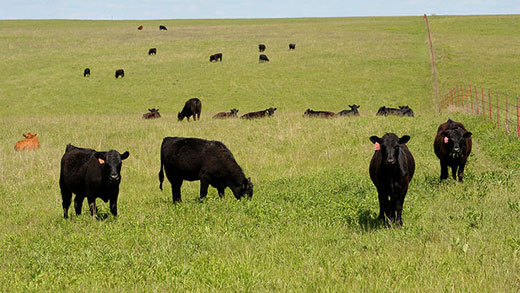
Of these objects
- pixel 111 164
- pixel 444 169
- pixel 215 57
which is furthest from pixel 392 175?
pixel 215 57

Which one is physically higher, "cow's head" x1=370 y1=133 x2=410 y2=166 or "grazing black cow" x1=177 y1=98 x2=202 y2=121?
"cow's head" x1=370 y1=133 x2=410 y2=166

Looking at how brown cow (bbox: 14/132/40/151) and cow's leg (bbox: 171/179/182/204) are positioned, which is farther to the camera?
brown cow (bbox: 14/132/40/151)

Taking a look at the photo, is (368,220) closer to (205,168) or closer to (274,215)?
(274,215)

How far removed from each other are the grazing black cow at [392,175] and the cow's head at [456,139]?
2.90m

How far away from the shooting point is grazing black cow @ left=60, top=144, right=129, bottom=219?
916 cm

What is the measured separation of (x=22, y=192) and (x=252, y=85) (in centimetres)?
2981

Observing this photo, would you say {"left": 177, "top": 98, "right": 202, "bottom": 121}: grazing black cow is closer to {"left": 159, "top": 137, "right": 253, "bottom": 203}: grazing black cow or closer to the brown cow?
the brown cow

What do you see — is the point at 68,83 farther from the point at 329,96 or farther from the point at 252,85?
the point at 329,96

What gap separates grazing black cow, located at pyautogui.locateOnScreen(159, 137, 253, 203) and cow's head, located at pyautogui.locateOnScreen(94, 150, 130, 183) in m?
1.98

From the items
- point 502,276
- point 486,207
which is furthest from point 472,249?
point 486,207

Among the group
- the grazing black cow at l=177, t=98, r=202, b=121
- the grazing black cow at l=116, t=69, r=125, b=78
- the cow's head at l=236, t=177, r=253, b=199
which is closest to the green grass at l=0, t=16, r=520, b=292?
the cow's head at l=236, t=177, r=253, b=199

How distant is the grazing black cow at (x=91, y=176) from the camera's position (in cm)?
916

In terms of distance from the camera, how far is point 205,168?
1070 cm

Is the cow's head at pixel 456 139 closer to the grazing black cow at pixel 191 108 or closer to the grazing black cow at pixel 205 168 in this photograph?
the grazing black cow at pixel 205 168
